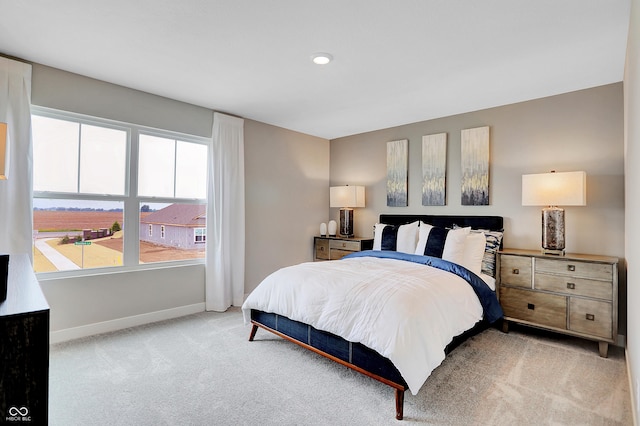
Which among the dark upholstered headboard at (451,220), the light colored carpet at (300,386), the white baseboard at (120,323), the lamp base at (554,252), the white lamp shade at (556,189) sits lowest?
the light colored carpet at (300,386)

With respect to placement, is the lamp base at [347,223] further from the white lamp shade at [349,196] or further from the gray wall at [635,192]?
the gray wall at [635,192]

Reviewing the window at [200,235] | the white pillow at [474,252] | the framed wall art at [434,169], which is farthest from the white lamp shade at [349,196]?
the window at [200,235]

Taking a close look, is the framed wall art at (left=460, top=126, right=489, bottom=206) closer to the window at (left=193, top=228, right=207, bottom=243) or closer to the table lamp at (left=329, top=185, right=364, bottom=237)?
the table lamp at (left=329, top=185, right=364, bottom=237)

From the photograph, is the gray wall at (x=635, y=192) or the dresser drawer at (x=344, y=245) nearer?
the gray wall at (x=635, y=192)

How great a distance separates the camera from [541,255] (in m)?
3.19

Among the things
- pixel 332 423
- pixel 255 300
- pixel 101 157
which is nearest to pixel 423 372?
pixel 332 423

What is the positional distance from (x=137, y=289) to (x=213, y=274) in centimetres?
84

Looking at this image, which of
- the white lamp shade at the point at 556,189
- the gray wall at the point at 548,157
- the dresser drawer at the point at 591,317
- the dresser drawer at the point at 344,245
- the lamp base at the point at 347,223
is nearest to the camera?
the dresser drawer at the point at 591,317

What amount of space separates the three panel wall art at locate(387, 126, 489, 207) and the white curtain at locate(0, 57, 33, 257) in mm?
4016

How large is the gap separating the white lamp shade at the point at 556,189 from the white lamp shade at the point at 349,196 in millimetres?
2212

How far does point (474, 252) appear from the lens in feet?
11.1

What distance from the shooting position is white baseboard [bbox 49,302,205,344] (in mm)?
3080

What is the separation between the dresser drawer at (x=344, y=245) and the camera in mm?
4734

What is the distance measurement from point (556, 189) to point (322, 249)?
311cm
